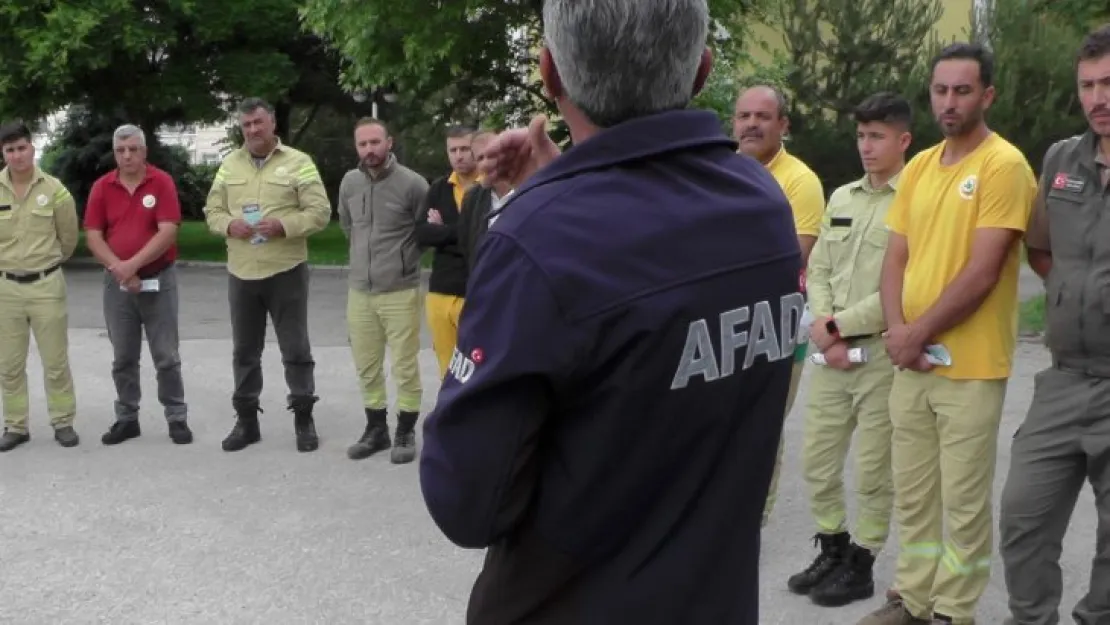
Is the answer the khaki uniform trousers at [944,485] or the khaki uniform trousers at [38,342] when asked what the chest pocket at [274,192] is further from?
the khaki uniform trousers at [944,485]

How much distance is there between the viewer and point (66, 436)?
7.51 m

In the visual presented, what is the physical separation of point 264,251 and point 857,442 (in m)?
4.10

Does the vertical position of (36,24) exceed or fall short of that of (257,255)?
it exceeds it

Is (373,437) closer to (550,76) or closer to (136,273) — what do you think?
(136,273)

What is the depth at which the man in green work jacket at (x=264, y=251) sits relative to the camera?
7.31m

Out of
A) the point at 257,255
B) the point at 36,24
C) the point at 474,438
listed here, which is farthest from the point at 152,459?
the point at 36,24

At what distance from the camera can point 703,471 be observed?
1.75 meters

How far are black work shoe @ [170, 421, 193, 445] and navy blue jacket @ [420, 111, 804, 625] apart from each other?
20.0 feet

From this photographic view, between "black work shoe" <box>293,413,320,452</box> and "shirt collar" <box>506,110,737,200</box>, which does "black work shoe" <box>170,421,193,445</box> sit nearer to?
"black work shoe" <box>293,413,320,452</box>

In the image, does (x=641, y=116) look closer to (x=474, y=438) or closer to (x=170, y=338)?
(x=474, y=438)

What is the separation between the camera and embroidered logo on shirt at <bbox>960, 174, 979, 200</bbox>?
3.97m

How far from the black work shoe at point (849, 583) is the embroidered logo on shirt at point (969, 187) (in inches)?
63.9

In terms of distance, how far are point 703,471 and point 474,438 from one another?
1.20ft

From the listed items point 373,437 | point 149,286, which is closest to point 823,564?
point 373,437
